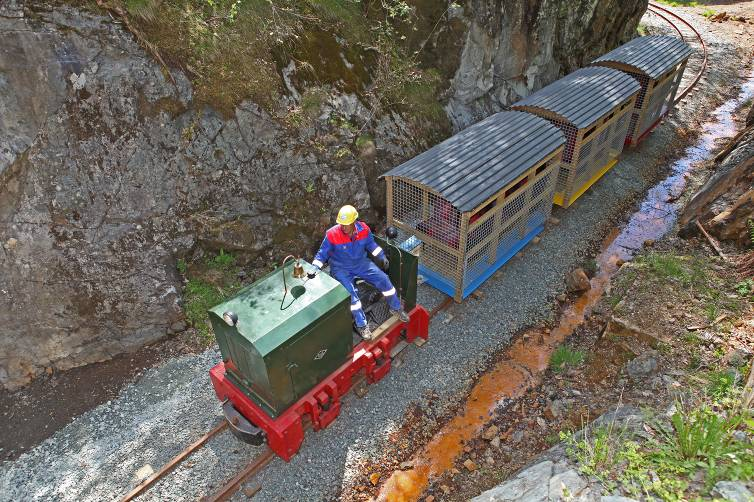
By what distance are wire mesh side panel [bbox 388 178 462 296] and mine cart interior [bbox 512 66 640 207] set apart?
3.99 m

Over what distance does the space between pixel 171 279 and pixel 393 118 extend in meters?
6.02

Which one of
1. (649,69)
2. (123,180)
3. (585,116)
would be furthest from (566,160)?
(123,180)

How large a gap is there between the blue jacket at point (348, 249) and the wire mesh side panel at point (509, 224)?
2.06 metres

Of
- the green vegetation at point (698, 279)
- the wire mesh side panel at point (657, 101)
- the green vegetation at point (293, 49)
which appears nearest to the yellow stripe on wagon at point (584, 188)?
the wire mesh side panel at point (657, 101)

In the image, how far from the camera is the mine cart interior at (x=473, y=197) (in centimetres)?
824

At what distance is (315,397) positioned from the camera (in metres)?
6.48

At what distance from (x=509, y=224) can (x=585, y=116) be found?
3228mm

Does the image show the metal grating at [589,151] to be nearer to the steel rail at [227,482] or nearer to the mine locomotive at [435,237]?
the mine locomotive at [435,237]

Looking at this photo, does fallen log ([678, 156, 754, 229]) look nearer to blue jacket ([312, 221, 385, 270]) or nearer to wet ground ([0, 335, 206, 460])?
blue jacket ([312, 221, 385, 270])

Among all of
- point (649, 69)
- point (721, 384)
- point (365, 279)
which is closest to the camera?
point (721, 384)

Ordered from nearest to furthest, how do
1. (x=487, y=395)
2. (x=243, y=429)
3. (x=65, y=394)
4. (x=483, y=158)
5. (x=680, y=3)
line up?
(x=243, y=429) < (x=65, y=394) < (x=487, y=395) < (x=483, y=158) < (x=680, y=3)

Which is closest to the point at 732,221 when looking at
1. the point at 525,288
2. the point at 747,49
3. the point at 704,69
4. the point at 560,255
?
the point at 560,255

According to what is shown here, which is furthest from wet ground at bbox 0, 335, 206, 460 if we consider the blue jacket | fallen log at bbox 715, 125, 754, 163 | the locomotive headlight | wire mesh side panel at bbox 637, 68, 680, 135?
fallen log at bbox 715, 125, 754, 163

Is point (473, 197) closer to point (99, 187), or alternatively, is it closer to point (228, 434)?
point (228, 434)
